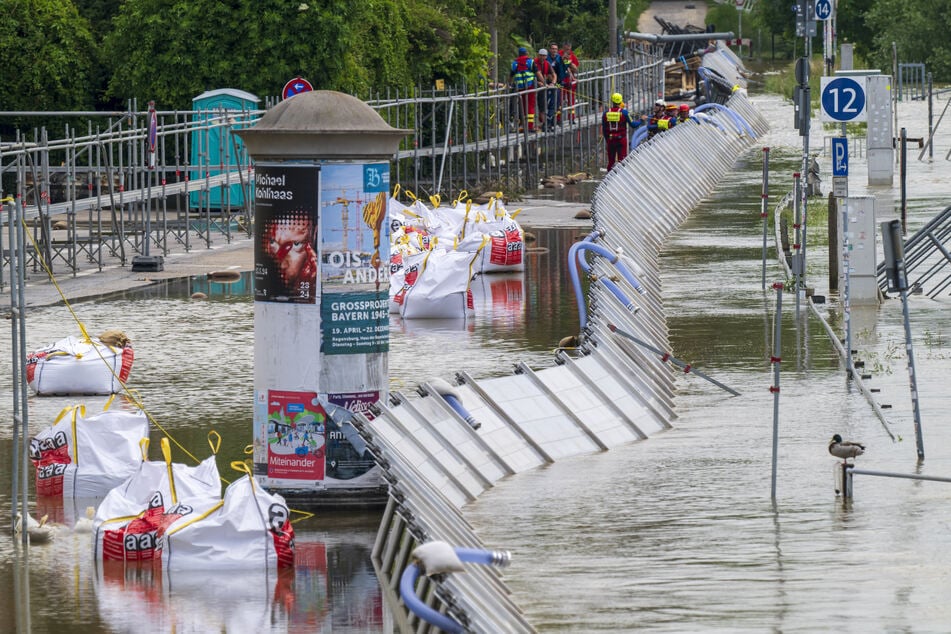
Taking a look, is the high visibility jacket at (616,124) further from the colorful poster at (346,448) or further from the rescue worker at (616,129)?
the colorful poster at (346,448)

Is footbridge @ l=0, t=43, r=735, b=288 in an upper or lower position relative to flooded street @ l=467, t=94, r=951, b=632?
upper

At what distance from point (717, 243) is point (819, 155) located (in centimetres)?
1767

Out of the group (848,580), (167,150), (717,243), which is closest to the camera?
(848,580)

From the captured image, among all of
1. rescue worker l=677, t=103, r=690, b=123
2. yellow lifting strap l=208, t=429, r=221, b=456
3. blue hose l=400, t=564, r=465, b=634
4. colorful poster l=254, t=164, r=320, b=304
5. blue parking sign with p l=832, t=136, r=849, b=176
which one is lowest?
yellow lifting strap l=208, t=429, r=221, b=456

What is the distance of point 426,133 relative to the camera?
1623 inches

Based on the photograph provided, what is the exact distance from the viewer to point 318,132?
12.0 metres

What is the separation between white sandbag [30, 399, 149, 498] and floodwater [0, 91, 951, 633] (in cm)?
36

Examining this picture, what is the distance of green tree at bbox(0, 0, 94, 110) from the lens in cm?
3859

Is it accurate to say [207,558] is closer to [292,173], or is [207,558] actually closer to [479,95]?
[292,173]

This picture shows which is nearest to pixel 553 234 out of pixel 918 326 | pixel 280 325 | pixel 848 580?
pixel 918 326

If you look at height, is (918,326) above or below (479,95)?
below

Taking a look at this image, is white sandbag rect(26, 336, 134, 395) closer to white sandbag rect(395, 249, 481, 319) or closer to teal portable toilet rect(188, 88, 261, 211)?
white sandbag rect(395, 249, 481, 319)

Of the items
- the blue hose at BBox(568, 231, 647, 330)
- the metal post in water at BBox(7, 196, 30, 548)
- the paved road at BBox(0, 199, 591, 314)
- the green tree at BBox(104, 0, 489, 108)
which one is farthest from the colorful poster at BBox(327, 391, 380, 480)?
the green tree at BBox(104, 0, 489, 108)

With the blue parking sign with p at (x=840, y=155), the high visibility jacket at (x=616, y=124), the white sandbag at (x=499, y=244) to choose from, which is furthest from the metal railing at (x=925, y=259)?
the high visibility jacket at (x=616, y=124)
